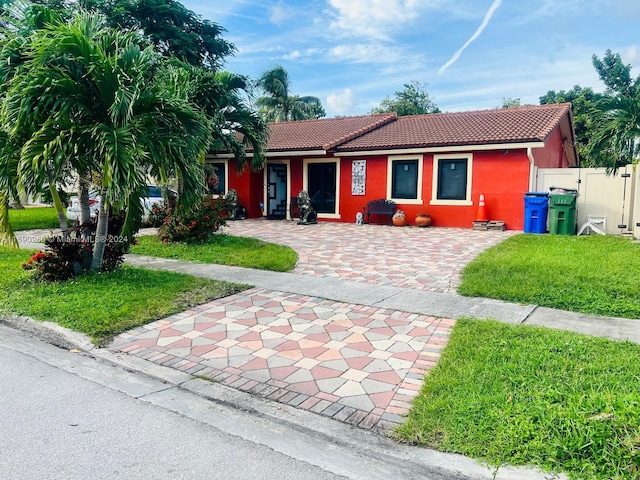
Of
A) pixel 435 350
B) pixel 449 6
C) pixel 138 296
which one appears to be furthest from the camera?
pixel 449 6

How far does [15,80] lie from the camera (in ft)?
19.5

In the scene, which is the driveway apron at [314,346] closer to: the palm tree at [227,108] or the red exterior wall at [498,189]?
the palm tree at [227,108]

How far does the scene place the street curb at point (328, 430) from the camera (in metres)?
2.71

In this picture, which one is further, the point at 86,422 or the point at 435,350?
the point at 435,350

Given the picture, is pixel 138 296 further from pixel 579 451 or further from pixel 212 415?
pixel 579 451

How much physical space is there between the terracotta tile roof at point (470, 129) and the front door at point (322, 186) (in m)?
1.13

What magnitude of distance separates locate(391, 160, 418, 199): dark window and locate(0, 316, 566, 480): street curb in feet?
42.0

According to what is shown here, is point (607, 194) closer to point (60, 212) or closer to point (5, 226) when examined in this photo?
point (60, 212)

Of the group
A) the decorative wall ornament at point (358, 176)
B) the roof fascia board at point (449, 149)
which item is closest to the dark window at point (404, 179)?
the roof fascia board at point (449, 149)

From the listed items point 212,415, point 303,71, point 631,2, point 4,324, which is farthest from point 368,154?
point 303,71

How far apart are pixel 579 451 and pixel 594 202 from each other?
12236 mm

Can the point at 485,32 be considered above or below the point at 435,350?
above

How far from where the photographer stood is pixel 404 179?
16.1 m

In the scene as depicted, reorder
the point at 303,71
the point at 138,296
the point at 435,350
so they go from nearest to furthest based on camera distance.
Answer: the point at 435,350
the point at 138,296
the point at 303,71
